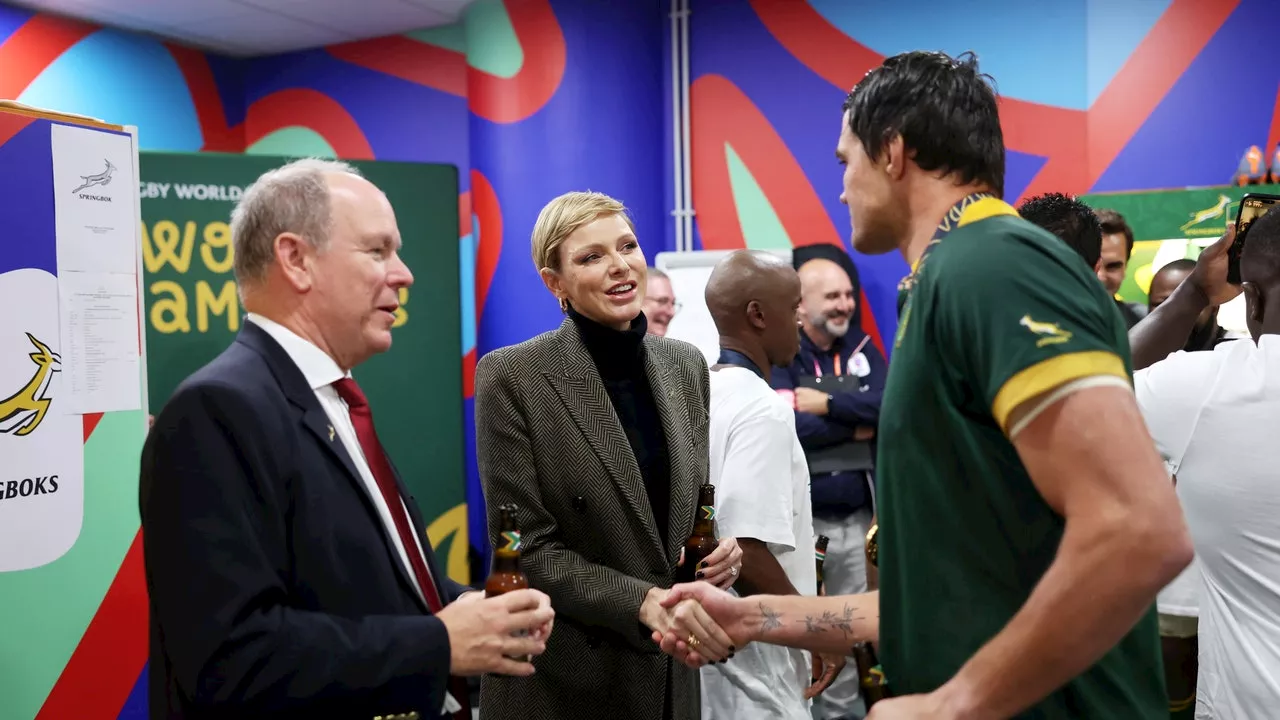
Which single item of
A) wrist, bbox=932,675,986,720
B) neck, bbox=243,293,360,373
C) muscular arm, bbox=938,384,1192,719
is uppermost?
neck, bbox=243,293,360,373

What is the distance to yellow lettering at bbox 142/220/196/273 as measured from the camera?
14.9ft

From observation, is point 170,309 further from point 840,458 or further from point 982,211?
point 982,211

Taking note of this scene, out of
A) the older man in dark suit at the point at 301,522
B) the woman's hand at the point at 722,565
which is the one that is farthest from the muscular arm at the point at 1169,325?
the older man in dark suit at the point at 301,522

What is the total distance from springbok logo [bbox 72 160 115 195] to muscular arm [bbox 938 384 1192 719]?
110 inches

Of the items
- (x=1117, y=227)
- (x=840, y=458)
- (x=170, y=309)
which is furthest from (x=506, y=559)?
(x=170, y=309)


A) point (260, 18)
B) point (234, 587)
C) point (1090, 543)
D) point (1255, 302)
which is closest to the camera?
point (1090, 543)

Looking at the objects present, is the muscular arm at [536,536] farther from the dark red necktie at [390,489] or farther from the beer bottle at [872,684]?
the beer bottle at [872,684]

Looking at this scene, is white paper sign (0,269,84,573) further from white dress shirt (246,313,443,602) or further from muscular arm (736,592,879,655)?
muscular arm (736,592,879,655)

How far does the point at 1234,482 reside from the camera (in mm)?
1991

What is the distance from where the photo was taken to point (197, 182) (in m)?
4.69

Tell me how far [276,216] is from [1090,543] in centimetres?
116

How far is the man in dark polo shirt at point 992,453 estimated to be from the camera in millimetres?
1011

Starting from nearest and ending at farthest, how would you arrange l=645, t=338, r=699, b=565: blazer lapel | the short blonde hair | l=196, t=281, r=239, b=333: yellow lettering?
1. l=645, t=338, r=699, b=565: blazer lapel
2. the short blonde hair
3. l=196, t=281, r=239, b=333: yellow lettering

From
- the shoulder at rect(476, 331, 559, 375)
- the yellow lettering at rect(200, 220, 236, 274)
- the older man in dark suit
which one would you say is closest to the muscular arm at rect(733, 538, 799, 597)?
the shoulder at rect(476, 331, 559, 375)
